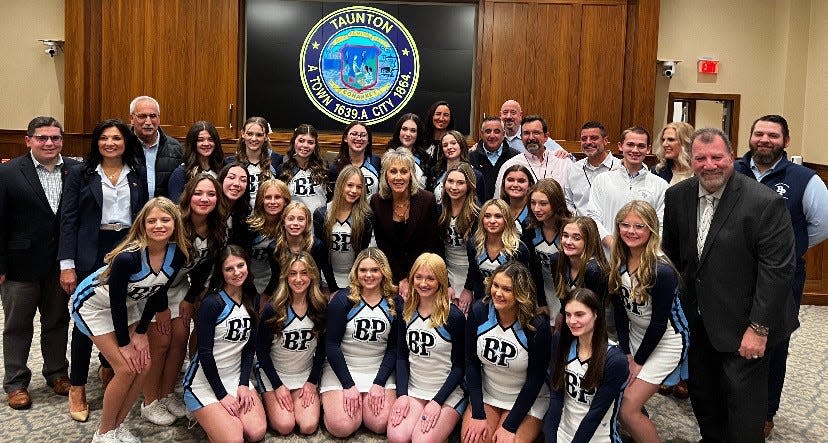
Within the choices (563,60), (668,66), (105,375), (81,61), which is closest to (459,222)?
(105,375)

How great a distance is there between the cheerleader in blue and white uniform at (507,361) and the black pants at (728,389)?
2.31 ft

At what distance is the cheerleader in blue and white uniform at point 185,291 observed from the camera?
3.72 metres

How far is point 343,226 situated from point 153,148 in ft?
4.50

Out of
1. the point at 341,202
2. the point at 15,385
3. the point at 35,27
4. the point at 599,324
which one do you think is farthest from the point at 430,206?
the point at 35,27

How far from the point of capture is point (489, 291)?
144 inches

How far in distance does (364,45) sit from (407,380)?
17.1ft

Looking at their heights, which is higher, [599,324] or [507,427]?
[599,324]

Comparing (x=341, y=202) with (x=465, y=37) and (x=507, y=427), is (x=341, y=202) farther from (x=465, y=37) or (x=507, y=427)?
(x=465, y=37)

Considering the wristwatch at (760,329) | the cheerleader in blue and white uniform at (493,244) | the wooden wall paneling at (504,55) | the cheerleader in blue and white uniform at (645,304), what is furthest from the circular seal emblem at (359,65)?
the wristwatch at (760,329)

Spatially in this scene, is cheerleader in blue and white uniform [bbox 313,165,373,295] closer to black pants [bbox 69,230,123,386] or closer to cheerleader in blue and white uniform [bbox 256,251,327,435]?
cheerleader in blue and white uniform [bbox 256,251,327,435]

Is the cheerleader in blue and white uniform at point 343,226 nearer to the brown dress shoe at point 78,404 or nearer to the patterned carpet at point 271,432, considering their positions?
the patterned carpet at point 271,432

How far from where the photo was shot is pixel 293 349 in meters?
3.89

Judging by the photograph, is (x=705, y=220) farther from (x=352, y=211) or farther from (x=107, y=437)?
(x=107, y=437)

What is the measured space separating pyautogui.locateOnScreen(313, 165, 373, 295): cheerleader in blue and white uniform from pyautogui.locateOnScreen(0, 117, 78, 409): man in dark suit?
1.49 m
